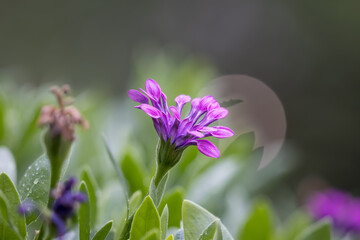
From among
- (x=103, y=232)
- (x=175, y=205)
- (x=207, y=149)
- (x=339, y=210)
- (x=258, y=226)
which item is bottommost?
(x=339, y=210)

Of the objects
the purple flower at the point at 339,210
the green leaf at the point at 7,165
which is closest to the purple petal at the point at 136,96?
the green leaf at the point at 7,165

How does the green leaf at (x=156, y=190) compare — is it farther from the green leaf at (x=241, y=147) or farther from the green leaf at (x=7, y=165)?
the green leaf at (x=241, y=147)

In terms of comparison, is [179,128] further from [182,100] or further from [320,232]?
[320,232]

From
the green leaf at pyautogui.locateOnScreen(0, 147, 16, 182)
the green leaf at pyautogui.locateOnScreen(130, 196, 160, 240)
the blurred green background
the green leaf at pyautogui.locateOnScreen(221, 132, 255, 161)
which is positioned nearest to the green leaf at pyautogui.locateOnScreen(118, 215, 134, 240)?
the green leaf at pyautogui.locateOnScreen(130, 196, 160, 240)

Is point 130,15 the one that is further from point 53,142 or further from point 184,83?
point 53,142

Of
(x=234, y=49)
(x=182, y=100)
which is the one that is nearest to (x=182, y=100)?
(x=182, y=100)

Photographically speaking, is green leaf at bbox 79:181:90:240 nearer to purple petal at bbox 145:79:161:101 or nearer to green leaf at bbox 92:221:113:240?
green leaf at bbox 92:221:113:240
